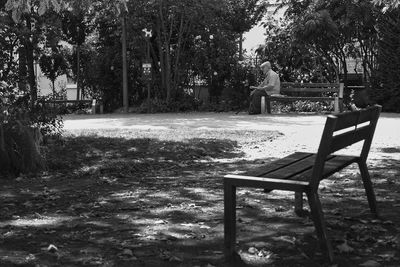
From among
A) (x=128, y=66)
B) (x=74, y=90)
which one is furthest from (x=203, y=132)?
(x=74, y=90)

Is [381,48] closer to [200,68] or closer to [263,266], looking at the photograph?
[200,68]

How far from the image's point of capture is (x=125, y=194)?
617 centimetres

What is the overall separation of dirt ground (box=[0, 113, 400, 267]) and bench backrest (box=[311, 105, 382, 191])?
1.98 feet

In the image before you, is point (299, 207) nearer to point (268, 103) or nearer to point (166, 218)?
point (166, 218)

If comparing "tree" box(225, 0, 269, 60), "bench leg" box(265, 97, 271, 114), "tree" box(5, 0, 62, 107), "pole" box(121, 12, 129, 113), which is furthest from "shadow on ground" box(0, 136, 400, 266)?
"tree" box(225, 0, 269, 60)

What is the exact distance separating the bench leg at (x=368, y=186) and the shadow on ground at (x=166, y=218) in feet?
0.30

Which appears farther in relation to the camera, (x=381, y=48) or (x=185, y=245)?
(x=381, y=48)

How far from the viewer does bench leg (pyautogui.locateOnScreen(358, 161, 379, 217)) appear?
4961 millimetres

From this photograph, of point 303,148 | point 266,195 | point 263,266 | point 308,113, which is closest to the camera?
point 263,266

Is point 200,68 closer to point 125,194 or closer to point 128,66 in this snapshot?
point 128,66

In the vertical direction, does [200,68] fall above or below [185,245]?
above

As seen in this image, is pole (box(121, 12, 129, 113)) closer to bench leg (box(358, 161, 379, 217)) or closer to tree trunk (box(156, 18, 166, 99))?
tree trunk (box(156, 18, 166, 99))

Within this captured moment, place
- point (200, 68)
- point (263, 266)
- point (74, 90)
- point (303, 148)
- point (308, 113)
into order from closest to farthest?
1. point (263, 266)
2. point (303, 148)
3. point (308, 113)
4. point (200, 68)
5. point (74, 90)

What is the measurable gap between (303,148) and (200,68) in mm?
9975
